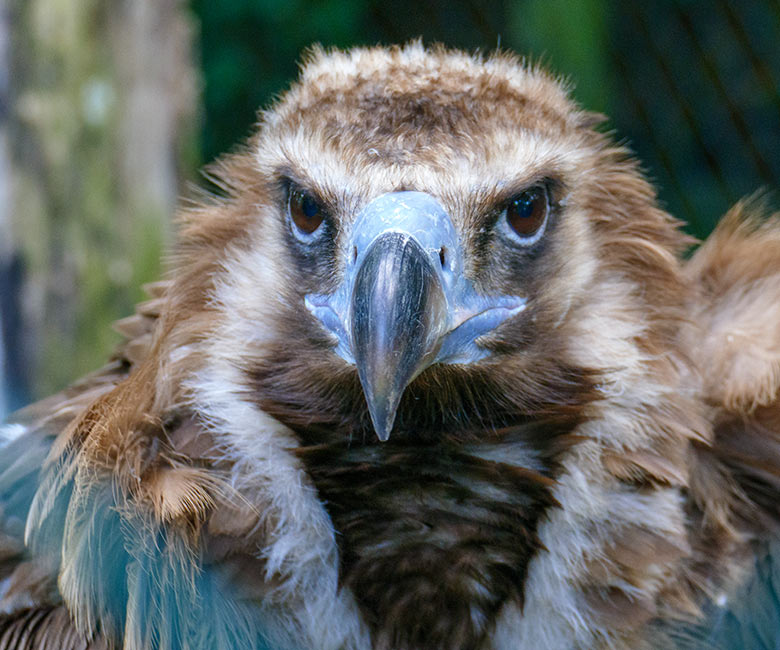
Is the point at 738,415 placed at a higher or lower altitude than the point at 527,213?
lower

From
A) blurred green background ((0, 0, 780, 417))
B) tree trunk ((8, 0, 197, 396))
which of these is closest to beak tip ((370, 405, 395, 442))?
blurred green background ((0, 0, 780, 417))

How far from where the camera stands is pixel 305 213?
52.3 inches

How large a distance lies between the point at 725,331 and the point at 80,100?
145cm

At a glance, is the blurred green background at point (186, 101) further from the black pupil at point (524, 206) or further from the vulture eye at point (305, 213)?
the black pupil at point (524, 206)

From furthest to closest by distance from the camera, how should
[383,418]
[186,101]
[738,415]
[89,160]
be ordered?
[186,101]
[89,160]
[738,415]
[383,418]

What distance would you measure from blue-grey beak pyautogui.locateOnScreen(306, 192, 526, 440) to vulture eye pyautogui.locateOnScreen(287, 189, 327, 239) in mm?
98

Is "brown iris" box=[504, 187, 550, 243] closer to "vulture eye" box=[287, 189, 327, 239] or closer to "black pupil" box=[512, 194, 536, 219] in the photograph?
"black pupil" box=[512, 194, 536, 219]

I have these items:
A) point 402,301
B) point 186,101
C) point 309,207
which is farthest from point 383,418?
point 186,101

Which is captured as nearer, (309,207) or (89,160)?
(309,207)

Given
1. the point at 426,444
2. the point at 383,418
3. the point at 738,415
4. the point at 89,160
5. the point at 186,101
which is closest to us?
the point at 383,418

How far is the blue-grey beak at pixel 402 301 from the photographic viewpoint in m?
1.10

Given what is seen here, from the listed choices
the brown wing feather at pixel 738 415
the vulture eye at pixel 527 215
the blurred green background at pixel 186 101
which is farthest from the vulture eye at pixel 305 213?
the brown wing feather at pixel 738 415

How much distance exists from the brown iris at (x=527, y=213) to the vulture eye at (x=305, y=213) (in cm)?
23

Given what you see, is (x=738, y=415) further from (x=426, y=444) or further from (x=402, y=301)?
(x=402, y=301)
